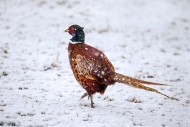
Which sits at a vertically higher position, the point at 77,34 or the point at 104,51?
the point at 77,34

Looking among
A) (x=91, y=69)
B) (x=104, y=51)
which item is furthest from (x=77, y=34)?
(x=104, y=51)

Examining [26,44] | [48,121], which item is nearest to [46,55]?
[26,44]

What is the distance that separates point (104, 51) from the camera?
11000 mm

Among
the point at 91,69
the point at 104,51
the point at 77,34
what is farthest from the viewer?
the point at 104,51

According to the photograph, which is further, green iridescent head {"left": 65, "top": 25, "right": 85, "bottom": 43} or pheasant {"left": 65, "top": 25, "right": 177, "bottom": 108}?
green iridescent head {"left": 65, "top": 25, "right": 85, "bottom": 43}

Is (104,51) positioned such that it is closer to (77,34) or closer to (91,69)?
(77,34)

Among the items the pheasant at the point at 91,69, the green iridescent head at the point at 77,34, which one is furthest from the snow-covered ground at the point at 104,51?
the green iridescent head at the point at 77,34

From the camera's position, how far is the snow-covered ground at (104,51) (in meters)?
5.95

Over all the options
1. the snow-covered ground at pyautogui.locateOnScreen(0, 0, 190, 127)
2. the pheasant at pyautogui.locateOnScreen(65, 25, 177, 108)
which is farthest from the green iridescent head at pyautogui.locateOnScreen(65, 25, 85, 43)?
the snow-covered ground at pyautogui.locateOnScreen(0, 0, 190, 127)

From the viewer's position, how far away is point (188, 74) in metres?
9.23

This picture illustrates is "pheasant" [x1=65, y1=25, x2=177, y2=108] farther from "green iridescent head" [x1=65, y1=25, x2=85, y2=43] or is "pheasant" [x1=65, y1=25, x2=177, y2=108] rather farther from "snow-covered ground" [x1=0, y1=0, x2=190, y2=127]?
"snow-covered ground" [x1=0, y1=0, x2=190, y2=127]

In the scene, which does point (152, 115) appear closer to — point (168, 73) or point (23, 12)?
point (168, 73)

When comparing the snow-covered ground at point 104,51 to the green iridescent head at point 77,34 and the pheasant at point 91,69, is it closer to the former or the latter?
the pheasant at point 91,69

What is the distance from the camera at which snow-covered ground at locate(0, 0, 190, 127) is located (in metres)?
5.95
